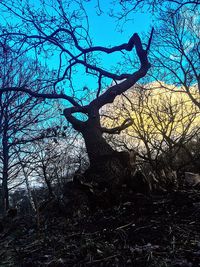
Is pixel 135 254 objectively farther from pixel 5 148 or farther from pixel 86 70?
pixel 5 148

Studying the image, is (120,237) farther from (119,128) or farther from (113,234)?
(119,128)

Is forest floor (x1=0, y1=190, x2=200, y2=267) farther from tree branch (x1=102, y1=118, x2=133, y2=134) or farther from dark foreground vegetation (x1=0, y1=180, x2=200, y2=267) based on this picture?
tree branch (x1=102, y1=118, x2=133, y2=134)

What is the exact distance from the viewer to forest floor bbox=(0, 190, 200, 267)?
2.49m

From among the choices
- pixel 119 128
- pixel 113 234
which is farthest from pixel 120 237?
pixel 119 128

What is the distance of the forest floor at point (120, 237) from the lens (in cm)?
249

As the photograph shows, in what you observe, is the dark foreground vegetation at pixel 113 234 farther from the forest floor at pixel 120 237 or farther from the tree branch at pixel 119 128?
the tree branch at pixel 119 128

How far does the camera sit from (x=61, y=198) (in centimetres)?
493

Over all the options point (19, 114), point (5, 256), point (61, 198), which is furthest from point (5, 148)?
point (5, 256)

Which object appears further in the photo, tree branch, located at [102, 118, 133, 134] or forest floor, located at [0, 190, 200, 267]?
tree branch, located at [102, 118, 133, 134]

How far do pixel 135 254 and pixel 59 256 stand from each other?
82 cm

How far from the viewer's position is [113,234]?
10.4ft

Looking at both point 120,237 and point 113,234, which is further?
point 113,234

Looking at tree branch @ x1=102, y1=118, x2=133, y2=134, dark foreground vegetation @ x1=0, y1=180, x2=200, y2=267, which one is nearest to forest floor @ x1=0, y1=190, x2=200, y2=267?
dark foreground vegetation @ x1=0, y1=180, x2=200, y2=267

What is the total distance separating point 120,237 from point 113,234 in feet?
0.51
